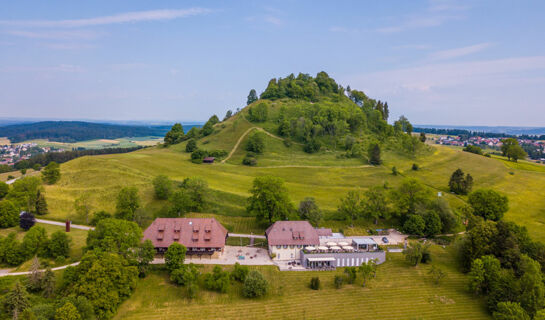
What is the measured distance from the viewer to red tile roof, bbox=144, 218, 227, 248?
56.8m

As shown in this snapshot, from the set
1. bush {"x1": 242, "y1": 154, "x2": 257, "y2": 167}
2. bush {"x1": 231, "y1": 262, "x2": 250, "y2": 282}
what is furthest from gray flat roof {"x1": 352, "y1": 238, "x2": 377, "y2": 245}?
bush {"x1": 242, "y1": 154, "x2": 257, "y2": 167}

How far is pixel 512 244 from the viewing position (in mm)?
53438

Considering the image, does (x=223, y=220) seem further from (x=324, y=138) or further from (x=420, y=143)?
(x=420, y=143)

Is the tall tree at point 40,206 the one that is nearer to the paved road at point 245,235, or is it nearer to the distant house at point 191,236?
the distant house at point 191,236

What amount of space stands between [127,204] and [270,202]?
32.5 metres

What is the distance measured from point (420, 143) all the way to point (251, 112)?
83.6 m

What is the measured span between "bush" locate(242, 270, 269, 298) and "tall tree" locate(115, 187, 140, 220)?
34.6 m

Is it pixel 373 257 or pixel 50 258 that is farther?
pixel 373 257

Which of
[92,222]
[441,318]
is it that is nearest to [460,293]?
[441,318]

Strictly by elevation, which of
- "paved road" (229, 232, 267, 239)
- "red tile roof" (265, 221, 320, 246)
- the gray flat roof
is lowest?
"paved road" (229, 232, 267, 239)

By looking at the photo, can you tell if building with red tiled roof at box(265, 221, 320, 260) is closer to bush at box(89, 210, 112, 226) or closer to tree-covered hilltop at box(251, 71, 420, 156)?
bush at box(89, 210, 112, 226)

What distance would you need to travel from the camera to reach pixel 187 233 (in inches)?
2286

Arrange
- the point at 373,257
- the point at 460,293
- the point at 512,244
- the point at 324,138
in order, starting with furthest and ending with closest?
the point at 324,138 < the point at 373,257 < the point at 512,244 < the point at 460,293

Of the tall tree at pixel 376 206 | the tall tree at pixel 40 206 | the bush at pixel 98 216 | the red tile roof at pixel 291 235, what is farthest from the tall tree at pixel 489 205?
the tall tree at pixel 40 206
